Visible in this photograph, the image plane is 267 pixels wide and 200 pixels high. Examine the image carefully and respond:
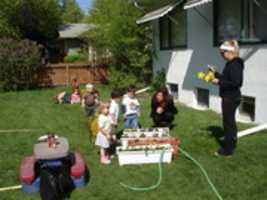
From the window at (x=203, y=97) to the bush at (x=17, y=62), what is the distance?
8.19 metres

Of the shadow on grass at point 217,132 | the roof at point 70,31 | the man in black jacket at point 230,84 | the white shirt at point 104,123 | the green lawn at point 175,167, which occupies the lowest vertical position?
the green lawn at point 175,167

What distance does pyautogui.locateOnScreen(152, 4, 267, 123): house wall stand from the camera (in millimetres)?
9266

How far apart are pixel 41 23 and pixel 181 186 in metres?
23.6

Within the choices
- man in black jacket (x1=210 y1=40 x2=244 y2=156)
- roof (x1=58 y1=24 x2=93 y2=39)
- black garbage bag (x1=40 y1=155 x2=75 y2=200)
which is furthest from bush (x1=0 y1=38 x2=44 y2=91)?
roof (x1=58 y1=24 x2=93 y2=39)

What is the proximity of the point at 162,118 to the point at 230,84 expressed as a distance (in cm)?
269

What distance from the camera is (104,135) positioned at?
659cm

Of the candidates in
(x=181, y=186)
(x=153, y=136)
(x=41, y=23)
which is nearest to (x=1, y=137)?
(x=153, y=136)

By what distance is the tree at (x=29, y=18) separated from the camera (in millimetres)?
24516

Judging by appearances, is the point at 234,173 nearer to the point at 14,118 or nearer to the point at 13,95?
the point at 14,118

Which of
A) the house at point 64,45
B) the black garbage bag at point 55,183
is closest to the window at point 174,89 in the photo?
the black garbage bag at point 55,183

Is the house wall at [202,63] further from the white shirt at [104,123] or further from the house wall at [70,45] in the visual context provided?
the house wall at [70,45]

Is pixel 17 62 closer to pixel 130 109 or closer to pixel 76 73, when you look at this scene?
pixel 76 73

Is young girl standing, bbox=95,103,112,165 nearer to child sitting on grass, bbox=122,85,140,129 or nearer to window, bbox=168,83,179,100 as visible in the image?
child sitting on grass, bbox=122,85,140,129

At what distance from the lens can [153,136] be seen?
280 inches
